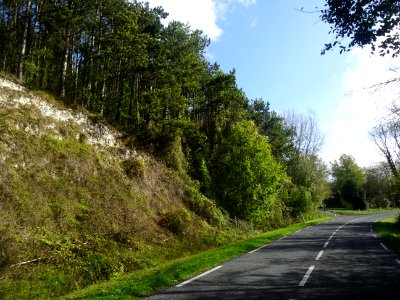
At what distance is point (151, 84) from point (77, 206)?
15201 mm

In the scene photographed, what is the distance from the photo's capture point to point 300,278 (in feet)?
33.3

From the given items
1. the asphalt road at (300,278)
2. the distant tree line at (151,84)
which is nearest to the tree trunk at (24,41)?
the distant tree line at (151,84)

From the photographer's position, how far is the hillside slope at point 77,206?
1284cm

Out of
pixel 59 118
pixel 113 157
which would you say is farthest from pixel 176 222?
pixel 59 118

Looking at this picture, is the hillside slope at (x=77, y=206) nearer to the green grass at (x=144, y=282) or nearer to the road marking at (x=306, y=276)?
the green grass at (x=144, y=282)

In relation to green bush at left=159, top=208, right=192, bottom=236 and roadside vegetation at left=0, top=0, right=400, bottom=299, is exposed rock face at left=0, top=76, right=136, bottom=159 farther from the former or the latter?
green bush at left=159, top=208, right=192, bottom=236

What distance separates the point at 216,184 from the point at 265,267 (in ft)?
67.3

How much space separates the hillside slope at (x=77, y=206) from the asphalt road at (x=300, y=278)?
506cm

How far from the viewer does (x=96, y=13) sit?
2642 centimetres

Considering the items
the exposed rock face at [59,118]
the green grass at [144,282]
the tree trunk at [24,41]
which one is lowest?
the green grass at [144,282]

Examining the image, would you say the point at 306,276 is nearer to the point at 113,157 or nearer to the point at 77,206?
the point at 77,206

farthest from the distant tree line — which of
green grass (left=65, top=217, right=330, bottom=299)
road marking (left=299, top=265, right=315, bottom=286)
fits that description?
road marking (left=299, top=265, right=315, bottom=286)

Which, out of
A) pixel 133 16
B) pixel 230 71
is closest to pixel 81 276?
pixel 133 16

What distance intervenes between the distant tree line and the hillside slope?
3234 mm
